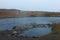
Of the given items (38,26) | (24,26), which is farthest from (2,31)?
(38,26)

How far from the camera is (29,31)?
12594mm

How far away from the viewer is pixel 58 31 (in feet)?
38.8

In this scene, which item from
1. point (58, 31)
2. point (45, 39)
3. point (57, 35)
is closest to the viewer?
point (45, 39)

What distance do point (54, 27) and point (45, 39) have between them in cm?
290

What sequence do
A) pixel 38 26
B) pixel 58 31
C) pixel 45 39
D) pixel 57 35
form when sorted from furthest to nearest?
1. pixel 38 26
2. pixel 58 31
3. pixel 57 35
4. pixel 45 39

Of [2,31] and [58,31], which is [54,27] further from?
[2,31]

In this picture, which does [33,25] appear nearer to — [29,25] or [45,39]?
[29,25]

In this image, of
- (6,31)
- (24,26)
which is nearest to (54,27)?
(24,26)

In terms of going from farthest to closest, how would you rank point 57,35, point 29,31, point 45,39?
point 29,31, point 57,35, point 45,39

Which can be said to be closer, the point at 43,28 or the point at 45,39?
the point at 45,39

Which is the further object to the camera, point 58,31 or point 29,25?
point 29,25

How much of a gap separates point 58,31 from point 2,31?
13.1 ft

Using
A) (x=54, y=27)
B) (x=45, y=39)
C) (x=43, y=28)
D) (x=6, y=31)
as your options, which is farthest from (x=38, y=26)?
(x=45, y=39)

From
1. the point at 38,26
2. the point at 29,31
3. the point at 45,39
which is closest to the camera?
the point at 45,39
